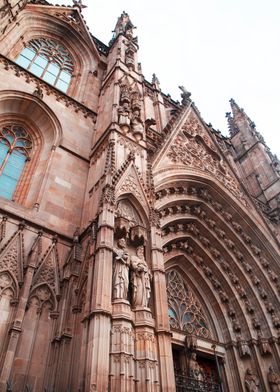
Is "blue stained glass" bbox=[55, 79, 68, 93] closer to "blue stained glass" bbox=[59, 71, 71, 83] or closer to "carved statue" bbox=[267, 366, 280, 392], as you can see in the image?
"blue stained glass" bbox=[59, 71, 71, 83]

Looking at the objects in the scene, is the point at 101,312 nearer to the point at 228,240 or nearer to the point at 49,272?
the point at 49,272

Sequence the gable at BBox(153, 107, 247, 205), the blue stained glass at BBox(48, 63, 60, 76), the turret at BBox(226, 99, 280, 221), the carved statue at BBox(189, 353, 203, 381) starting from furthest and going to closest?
the turret at BBox(226, 99, 280, 221) < the blue stained glass at BBox(48, 63, 60, 76) < the gable at BBox(153, 107, 247, 205) < the carved statue at BBox(189, 353, 203, 381)

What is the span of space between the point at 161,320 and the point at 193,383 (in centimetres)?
346

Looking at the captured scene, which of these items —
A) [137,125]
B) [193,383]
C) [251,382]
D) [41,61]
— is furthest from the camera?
[41,61]

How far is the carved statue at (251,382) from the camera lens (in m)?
8.93

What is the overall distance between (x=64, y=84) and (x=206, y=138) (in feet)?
21.1

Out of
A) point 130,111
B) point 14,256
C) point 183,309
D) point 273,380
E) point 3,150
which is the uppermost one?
point 130,111

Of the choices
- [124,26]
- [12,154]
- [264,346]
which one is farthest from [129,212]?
[124,26]

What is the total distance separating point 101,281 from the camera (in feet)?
A: 17.5

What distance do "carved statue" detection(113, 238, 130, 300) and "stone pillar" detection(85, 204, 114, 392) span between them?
22 centimetres

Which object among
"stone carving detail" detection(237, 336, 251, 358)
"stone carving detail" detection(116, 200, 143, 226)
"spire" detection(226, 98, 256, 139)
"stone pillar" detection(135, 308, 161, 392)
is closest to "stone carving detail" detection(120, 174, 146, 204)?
"stone carving detail" detection(116, 200, 143, 226)

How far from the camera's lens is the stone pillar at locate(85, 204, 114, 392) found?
4380mm

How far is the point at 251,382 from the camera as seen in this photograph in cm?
908

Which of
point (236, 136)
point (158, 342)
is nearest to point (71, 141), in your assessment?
point (158, 342)
